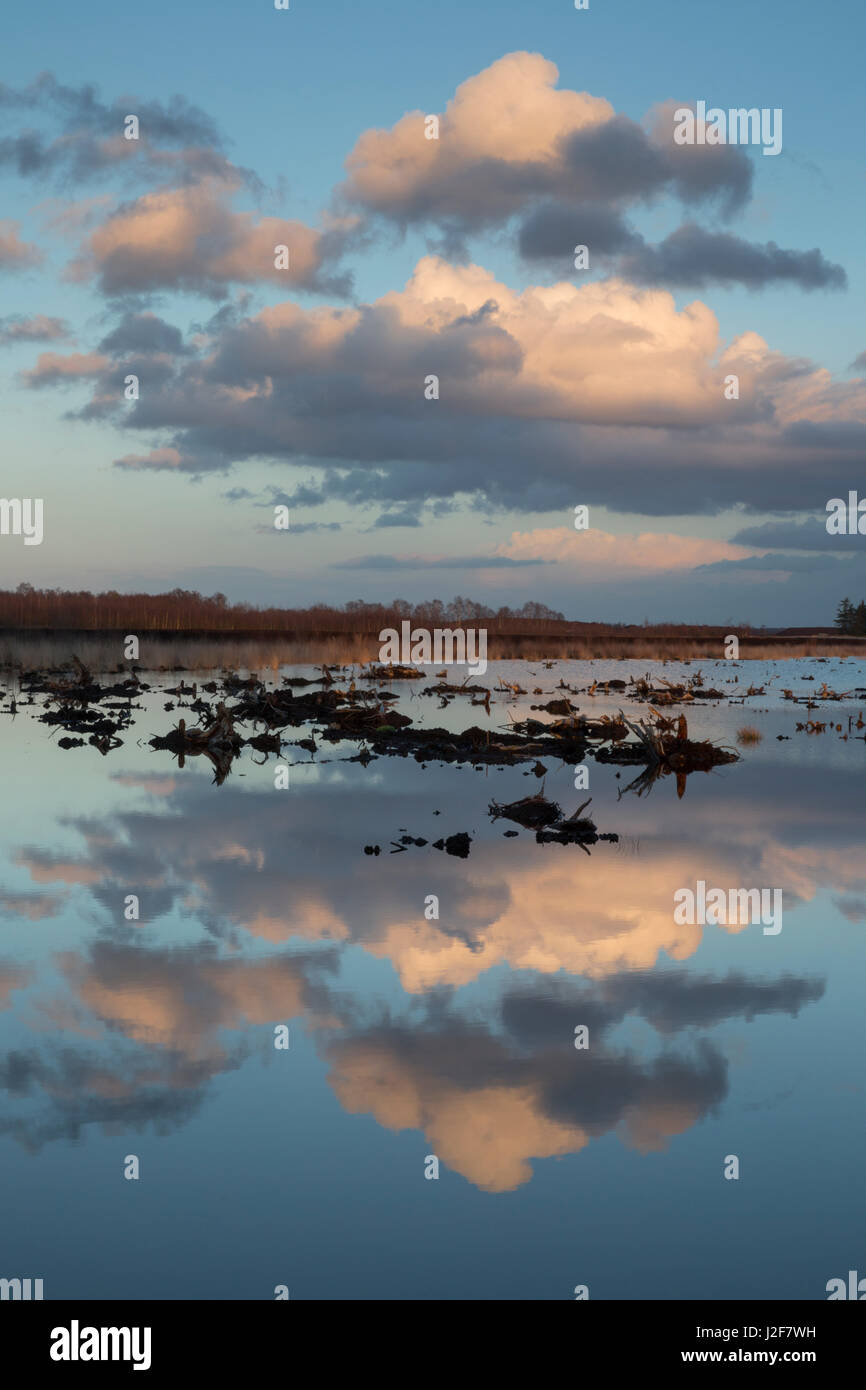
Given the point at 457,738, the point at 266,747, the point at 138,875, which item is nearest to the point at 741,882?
the point at 138,875

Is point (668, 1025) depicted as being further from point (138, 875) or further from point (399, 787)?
point (399, 787)

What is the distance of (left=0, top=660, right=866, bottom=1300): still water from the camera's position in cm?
537

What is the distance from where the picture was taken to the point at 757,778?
22.1 metres

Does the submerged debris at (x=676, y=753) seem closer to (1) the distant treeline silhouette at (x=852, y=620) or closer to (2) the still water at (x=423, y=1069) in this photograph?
(2) the still water at (x=423, y=1069)

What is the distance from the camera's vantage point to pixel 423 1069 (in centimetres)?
724

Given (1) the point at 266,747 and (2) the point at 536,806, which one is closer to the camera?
(2) the point at 536,806

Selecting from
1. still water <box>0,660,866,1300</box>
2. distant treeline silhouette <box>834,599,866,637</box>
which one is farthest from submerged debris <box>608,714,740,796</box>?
distant treeline silhouette <box>834,599,866,637</box>

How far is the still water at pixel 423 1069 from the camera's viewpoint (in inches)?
211

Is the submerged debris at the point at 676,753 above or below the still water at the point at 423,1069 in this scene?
above

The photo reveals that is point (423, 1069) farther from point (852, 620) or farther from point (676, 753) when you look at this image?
point (852, 620)

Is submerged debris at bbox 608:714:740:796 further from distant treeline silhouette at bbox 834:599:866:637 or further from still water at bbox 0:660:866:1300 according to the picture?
distant treeline silhouette at bbox 834:599:866:637

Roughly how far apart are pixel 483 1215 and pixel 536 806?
36.6ft

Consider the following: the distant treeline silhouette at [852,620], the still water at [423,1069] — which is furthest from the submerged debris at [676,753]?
the distant treeline silhouette at [852,620]

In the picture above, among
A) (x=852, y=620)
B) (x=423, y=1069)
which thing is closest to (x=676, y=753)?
(x=423, y=1069)
